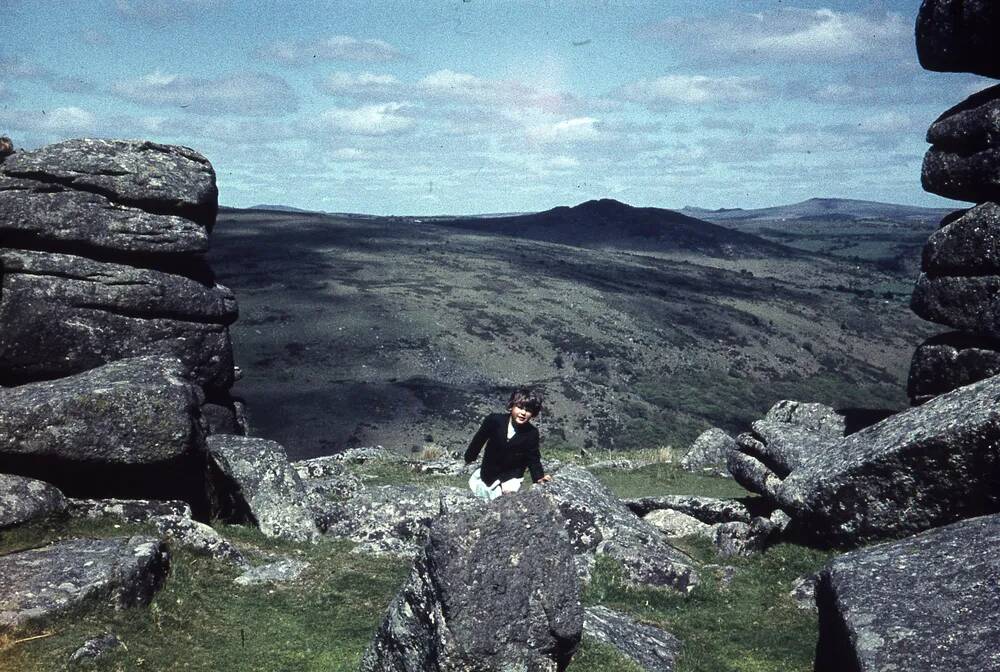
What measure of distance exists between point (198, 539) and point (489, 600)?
334 inches

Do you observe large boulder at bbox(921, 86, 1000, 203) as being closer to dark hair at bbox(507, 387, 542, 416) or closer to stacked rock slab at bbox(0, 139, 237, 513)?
dark hair at bbox(507, 387, 542, 416)

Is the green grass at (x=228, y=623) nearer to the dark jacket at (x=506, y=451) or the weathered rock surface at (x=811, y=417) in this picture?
the dark jacket at (x=506, y=451)

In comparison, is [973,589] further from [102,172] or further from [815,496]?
[102,172]

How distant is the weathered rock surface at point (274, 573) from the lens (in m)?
16.5

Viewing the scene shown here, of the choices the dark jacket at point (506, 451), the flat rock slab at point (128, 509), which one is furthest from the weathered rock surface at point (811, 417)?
the flat rock slab at point (128, 509)

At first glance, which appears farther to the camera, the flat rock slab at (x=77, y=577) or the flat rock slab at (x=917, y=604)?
the flat rock slab at (x=77, y=577)

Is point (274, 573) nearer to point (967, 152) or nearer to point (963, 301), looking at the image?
point (963, 301)

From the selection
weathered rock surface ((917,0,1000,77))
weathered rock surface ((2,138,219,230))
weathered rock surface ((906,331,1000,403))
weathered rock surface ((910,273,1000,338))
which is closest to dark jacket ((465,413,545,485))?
weathered rock surface ((2,138,219,230))

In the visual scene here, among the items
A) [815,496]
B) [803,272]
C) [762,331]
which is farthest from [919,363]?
[803,272]

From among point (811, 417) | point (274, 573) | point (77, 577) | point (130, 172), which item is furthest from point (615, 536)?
point (130, 172)

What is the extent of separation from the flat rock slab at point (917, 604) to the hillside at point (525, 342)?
112 feet

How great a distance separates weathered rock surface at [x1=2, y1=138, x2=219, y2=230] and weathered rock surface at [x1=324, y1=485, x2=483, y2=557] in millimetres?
9784

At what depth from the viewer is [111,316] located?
23.0 metres

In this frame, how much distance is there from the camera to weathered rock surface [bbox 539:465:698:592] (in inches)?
708
